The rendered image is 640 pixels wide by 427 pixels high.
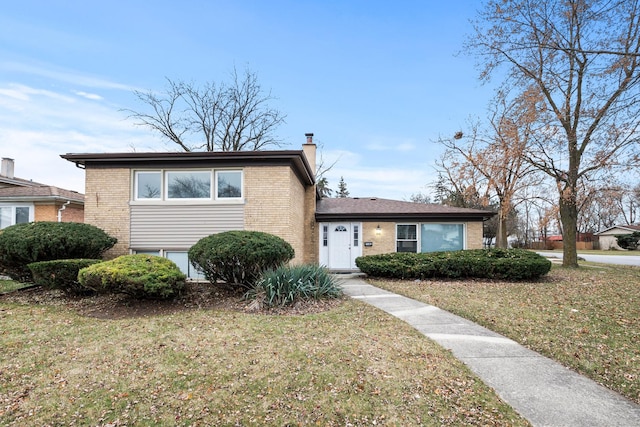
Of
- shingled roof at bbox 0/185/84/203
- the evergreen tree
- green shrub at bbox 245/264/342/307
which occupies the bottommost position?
green shrub at bbox 245/264/342/307

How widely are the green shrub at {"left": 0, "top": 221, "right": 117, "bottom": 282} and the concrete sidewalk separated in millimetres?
8197

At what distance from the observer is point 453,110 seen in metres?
21.4

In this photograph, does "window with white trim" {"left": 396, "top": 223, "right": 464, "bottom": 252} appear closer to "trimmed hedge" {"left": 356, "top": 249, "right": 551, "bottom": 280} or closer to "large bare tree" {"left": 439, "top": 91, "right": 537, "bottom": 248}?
"trimmed hedge" {"left": 356, "top": 249, "right": 551, "bottom": 280}

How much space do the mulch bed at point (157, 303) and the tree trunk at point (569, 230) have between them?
12.2 meters

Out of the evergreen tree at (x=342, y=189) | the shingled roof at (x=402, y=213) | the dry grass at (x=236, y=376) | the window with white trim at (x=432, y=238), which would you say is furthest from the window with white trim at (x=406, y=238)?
the evergreen tree at (x=342, y=189)

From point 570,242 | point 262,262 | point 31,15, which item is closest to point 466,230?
point 570,242

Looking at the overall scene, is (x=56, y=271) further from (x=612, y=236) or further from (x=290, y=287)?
(x=612, y=236)

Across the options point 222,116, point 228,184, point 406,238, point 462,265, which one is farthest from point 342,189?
point 228,184

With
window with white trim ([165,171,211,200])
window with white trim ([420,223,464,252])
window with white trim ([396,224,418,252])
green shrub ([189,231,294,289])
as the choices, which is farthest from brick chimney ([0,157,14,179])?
window with white trim ([420,223,464,252])

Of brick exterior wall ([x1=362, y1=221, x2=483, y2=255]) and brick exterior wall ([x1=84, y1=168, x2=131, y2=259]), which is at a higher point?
brick exterior wall ([x1=84, y1=168, x2=131, y2=259])

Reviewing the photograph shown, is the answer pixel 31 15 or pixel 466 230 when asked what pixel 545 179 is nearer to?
pixel 466 230

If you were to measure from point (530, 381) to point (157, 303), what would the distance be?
22.3 ft

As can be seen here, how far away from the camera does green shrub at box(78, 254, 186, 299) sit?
624 cm

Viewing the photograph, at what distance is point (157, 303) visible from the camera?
708 centimetres
